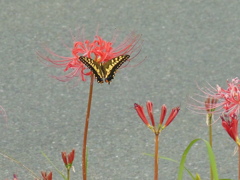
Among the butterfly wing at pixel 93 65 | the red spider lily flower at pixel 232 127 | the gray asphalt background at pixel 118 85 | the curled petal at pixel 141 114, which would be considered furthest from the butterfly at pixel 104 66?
the gray asphalt background at pixel 118 85

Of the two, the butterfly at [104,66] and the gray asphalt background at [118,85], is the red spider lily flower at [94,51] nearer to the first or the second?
the butterfly at [104,66]

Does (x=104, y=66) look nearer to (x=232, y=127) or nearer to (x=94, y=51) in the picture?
(x=94, y=51)

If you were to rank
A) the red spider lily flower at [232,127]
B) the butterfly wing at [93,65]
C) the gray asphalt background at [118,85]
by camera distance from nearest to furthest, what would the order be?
the red spider lily flower at [232,127], the butterfly wing at [93,65], the gray asphalt background at [118,85]

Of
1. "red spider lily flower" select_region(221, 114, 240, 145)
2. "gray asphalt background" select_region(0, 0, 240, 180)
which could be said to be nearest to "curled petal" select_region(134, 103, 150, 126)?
"red spider lily flower" select_region(221, 114, 240, 145)

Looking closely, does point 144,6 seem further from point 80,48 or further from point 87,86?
point 80,48

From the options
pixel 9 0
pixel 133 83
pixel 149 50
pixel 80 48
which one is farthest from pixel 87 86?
pixel 80 48
